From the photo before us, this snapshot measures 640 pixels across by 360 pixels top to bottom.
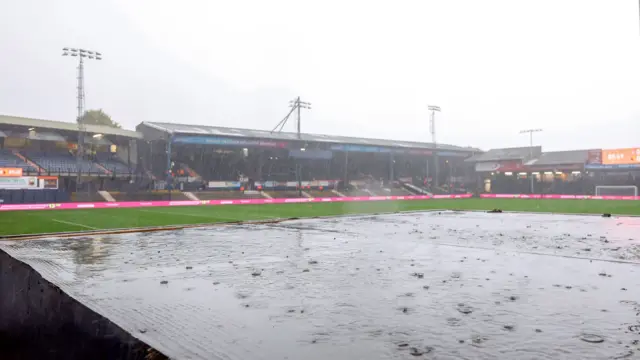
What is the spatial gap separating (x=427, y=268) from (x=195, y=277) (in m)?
4.21

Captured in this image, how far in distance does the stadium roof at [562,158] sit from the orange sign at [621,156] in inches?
107

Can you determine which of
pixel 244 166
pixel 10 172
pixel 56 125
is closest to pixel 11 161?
pixel 56 125

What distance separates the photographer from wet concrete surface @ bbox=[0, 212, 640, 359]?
433 cm

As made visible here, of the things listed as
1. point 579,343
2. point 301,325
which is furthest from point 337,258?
point 579,343

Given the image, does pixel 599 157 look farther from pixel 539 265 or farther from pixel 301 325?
pixel 301 325

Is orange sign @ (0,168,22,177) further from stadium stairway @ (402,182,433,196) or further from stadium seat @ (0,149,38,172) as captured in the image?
stadium stairway @ (402,182,433,196)

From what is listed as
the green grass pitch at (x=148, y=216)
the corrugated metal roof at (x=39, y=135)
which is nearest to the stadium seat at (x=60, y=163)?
the corrugated metal roof at (x=39, y=135)

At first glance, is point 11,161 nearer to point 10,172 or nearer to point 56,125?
point 56,125

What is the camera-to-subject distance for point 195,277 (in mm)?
7914

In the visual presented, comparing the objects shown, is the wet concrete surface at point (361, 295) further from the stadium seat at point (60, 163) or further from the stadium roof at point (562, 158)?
the stadium roof at point (562, 158)

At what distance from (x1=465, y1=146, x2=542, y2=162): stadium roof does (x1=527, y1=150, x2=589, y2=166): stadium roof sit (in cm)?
131

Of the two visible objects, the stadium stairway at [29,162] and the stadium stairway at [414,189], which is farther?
the stadium stairway at [414,189]

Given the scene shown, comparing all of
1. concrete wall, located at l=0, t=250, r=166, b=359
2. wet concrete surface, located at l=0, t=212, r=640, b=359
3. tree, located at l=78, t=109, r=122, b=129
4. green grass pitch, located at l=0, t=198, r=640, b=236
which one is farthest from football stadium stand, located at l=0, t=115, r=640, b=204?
concrete wall, located at l=0, t=250, r=166, b=359

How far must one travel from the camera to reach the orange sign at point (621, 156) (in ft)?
168
